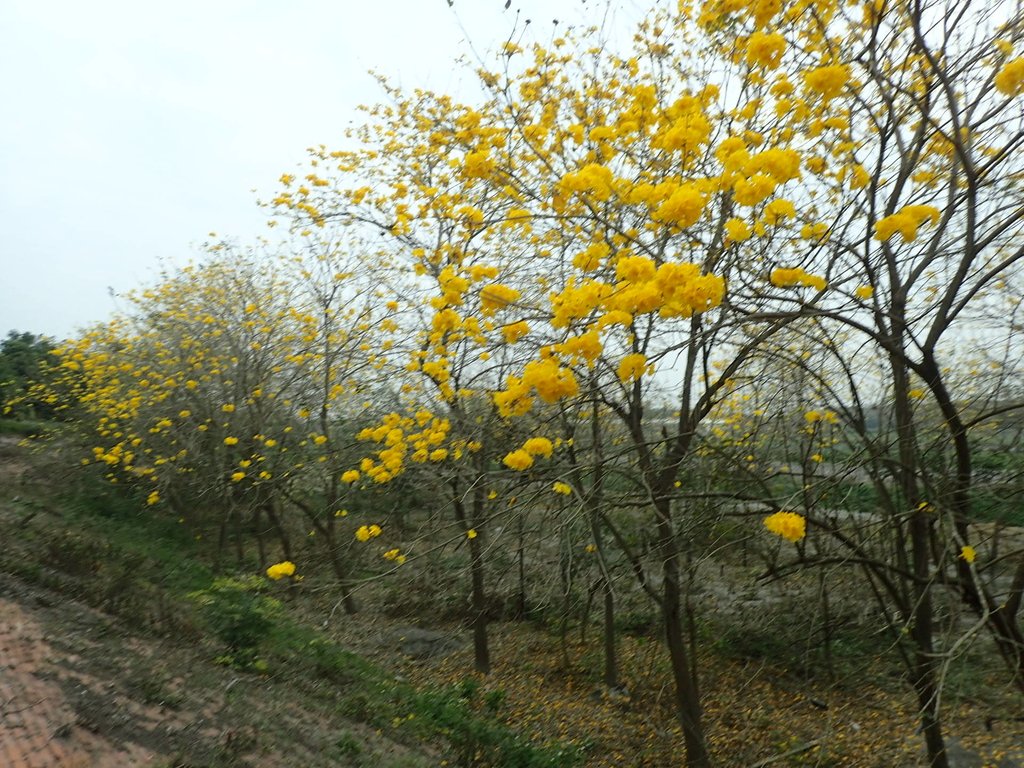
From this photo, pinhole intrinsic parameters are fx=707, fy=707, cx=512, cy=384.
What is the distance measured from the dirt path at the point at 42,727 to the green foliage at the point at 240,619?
195 centimetres

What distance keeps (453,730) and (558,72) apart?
5.45 meters

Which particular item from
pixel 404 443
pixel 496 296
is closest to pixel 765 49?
pixel 496 296

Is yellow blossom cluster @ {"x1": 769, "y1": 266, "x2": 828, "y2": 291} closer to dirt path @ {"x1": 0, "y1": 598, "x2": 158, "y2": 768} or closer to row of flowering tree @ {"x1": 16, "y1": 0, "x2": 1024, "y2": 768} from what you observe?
row of flowering tree @ {"x1": 16, "y1": 0, "x2": 1024, "y2": 768}

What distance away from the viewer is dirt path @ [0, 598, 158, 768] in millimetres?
3635

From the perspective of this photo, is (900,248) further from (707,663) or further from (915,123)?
(707,663)

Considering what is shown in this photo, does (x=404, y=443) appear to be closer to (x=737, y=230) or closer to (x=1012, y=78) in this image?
(x=737, y=230)

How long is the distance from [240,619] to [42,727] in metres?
3.05

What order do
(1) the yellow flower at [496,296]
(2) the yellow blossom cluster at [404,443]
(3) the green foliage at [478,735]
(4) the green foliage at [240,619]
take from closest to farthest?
1. (1) the yellow flower at [496,296]
2. (2) the yellow blossom cluster at [404,443]
3. (3) the green foliage at [478,735]
4. (4) the green foliage at [240,619]

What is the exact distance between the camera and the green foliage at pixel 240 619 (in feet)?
21.8

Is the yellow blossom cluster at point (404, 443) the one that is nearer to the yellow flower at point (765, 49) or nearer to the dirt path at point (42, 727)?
the dirt path at point (42, 727)

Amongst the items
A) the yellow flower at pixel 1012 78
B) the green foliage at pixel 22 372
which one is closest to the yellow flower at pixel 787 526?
the yellow flower at pixel 1012 78

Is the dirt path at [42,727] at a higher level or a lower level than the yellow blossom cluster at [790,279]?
lower

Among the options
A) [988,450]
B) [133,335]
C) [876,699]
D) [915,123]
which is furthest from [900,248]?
[133,335]

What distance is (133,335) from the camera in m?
14.1
